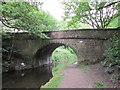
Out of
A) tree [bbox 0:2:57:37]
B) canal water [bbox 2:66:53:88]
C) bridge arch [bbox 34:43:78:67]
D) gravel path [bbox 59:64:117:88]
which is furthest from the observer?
bridge arch [bbox 34:43:78:67]

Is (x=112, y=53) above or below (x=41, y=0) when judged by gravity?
below

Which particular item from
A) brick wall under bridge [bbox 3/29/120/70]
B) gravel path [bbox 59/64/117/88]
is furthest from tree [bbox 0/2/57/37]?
gravel path [bbox 59/64/117/88]

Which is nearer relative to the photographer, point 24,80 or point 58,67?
point 24,80

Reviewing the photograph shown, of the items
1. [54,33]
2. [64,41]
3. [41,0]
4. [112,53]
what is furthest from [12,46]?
[112,53]

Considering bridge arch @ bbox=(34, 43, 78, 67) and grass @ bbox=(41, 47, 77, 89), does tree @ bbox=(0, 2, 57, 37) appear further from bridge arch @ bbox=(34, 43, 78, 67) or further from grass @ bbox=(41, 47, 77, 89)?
bridge arch @ bbox=(34, 43, 78, 67)

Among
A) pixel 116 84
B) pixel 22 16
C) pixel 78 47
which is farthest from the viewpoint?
pixel 78 47

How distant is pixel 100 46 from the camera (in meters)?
8.47

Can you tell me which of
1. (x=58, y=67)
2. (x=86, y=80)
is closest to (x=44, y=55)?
(x=58, y=67)

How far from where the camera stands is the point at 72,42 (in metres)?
9.48

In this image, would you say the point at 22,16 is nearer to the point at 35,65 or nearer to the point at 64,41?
the point at 64,41

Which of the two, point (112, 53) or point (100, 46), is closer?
point (112, 53)

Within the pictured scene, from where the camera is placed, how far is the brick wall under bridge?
8.44 meters

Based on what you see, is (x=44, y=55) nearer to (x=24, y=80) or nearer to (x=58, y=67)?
(x=58, y=67)

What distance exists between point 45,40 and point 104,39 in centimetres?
585
